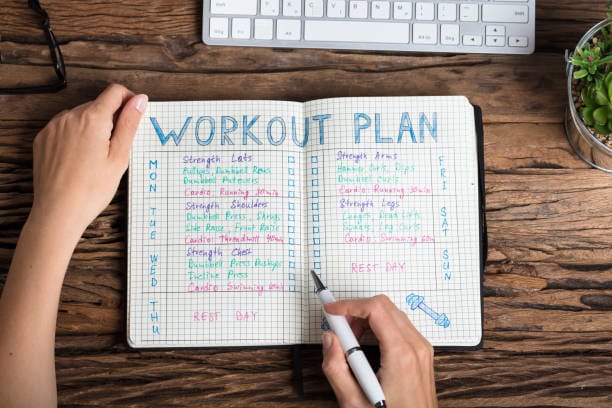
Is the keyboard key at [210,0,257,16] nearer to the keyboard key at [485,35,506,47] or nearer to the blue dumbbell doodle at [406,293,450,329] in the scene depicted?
the keyboard key at [485,35,506,47]

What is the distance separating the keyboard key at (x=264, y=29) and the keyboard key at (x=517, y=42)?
35 cm

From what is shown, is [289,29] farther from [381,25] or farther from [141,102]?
[141,102]

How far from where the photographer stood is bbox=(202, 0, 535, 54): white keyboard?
833mm

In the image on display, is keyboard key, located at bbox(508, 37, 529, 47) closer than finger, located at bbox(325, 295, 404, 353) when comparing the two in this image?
No

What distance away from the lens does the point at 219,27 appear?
83cm

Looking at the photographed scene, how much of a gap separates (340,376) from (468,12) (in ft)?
1.78

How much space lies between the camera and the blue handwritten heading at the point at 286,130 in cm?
81

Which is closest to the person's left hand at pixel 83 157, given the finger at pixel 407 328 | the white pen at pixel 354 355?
the white pen at pixel 354 355

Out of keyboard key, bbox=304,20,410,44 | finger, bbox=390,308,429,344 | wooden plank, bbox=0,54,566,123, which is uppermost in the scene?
keyboard key, bbox=304,20,410,44

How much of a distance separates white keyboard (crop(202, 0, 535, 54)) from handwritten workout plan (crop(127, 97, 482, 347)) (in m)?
0.10

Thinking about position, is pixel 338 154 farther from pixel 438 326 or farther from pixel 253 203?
pixel 438 326

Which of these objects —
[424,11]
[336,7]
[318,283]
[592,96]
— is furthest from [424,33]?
[318,283]

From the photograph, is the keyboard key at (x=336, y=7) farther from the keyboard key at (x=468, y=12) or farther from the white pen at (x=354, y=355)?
the white pen at (x=354, y=355)

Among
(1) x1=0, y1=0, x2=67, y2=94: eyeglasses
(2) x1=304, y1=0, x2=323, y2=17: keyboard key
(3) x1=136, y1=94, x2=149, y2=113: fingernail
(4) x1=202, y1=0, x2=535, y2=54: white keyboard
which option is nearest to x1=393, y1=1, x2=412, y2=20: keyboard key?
(4) x1=202, y1=0, x2=535, y2=54: white keyboard
